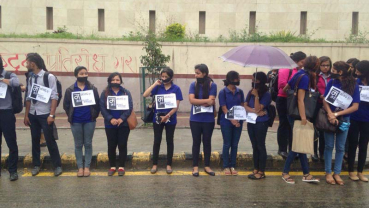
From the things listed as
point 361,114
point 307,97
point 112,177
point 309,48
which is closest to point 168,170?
point 112,177

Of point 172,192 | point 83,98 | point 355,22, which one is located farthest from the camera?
point 355,22

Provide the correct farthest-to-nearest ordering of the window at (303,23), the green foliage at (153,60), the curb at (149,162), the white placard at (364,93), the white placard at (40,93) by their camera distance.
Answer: the window at (303,23)
the green foliage at (153,60)
the curb at (149,162)
the white placard at (40,93)
the white placard at (364,93)

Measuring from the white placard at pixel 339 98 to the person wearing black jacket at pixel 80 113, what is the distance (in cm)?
397

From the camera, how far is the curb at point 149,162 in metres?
6.66

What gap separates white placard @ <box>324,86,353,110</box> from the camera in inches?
222

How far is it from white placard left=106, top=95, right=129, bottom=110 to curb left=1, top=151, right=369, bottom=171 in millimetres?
1133

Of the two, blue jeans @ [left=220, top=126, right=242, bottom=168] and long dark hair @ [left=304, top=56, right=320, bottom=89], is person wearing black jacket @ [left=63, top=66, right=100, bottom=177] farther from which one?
long dark hair @ [left=304, top=56, right=320, bottom=89]

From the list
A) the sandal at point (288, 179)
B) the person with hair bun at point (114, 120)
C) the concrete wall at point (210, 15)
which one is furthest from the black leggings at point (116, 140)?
the concrete wall at point (210, 15)

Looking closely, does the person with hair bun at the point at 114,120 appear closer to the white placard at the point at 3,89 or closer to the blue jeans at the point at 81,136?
the blue jeans at the point at 81,136

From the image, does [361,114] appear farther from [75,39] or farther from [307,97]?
[75,39]

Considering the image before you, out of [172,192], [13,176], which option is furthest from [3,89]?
[172,192]

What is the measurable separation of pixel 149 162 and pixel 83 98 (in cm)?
177

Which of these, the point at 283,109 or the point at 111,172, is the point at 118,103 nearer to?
the point at 111,172

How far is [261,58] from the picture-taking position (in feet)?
18.7
